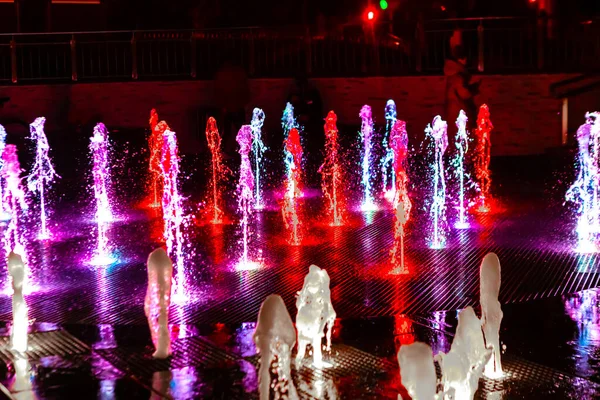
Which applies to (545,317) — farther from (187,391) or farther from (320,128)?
(320,128)

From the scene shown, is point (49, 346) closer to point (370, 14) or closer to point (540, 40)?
point (540, 40)

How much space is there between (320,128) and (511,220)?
846 cm

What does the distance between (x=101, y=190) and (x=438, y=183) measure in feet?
16.3

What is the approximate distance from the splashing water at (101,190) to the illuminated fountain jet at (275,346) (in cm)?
439

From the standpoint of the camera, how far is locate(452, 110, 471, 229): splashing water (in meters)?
12.7

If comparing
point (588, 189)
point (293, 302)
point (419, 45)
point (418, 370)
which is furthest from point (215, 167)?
point (418, 370)

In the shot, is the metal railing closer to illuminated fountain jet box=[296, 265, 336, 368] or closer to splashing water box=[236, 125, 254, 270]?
splashing water box=[236, 125, 254, 270]

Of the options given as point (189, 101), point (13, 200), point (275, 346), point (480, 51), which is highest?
point (480, 51)

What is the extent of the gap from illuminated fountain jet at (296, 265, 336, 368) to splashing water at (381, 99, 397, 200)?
7292mm

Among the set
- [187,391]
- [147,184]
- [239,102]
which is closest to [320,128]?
[239,102]

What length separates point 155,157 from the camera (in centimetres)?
1841

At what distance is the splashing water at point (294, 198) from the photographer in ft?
39.3

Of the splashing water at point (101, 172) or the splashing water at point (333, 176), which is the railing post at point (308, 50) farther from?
the splashing water at point (101, 172)

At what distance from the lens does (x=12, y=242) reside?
11.8 metres
